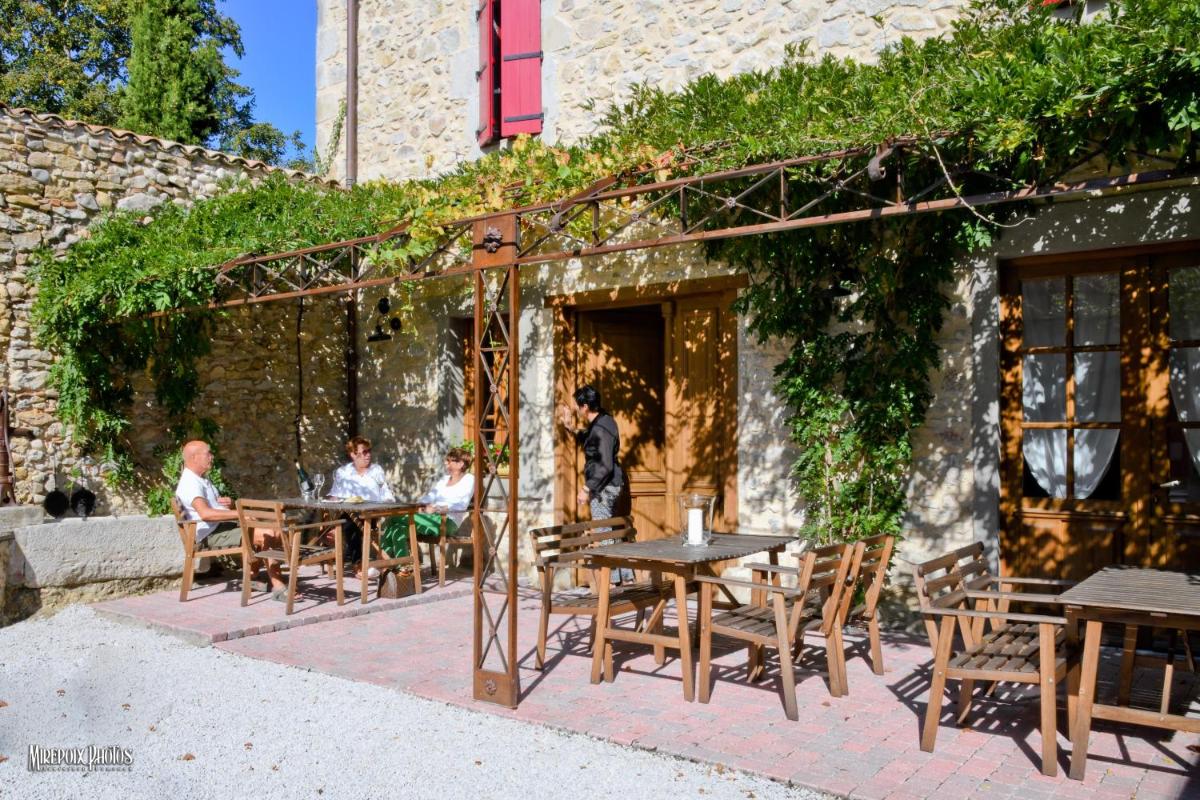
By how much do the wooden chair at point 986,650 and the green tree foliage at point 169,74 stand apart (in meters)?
13.5

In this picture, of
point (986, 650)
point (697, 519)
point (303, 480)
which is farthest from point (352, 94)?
point (986, 650)

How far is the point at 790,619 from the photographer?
14.8 ft

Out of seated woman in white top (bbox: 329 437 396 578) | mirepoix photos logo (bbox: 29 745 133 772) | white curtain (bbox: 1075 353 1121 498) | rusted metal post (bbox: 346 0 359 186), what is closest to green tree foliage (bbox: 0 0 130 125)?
rusted metal post (bbox: 346 0 359 186)

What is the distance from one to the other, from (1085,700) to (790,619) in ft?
4.11

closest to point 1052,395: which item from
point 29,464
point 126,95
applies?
point 29,464

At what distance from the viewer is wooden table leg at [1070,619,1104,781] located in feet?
11.7

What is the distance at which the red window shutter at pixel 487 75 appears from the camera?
28.0 feet

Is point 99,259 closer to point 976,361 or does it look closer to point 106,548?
point 106,548

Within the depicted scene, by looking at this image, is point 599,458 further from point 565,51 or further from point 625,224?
point 565,51

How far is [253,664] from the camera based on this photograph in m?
5.48

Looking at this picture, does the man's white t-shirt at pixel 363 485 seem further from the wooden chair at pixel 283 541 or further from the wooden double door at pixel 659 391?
the wooden double door at pixel 659 391

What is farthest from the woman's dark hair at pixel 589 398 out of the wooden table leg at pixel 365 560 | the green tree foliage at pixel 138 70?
the green tree foliage at pixel 138 70

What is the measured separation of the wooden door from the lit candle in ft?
9.05

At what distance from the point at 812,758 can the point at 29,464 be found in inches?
248
